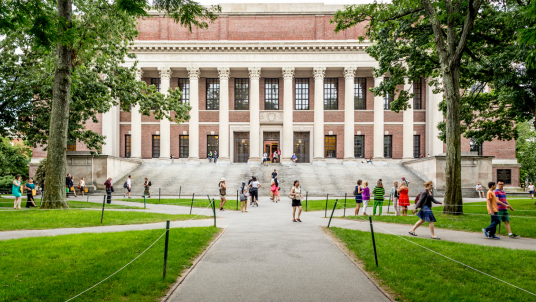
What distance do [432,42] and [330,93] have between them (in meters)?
25.8

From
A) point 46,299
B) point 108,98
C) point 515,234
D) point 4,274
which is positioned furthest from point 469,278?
point 108,98

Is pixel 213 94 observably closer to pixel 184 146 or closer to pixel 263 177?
pixel 184 146

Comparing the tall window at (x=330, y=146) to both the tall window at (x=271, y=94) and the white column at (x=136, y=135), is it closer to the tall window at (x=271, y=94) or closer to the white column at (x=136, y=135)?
the tall window at (x=271, y=94)

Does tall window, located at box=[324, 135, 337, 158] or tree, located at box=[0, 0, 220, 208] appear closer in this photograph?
tree, located at box=[0, 0, 220, 208]

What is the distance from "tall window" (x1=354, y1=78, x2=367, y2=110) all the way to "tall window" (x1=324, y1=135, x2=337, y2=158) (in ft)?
16.2

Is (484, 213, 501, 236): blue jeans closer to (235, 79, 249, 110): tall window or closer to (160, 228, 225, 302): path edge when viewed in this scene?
(160, 228, 225, 302): path edge

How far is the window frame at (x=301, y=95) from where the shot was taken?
1759 inches

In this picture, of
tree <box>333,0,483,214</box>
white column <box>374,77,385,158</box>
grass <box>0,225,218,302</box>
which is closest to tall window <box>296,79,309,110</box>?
white column <box>374,77,385,158</box>

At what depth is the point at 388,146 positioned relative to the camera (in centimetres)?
4369

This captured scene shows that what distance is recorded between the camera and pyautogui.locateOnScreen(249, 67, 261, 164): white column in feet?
137

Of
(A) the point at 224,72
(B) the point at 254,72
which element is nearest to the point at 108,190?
(A) the point at 224,72

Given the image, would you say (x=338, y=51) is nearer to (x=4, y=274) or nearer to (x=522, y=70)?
(x=522, y=70)

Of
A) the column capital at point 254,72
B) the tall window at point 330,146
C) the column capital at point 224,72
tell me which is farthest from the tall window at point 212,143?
the tall window at point 330,146

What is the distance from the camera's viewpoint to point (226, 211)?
1845 centimetres
